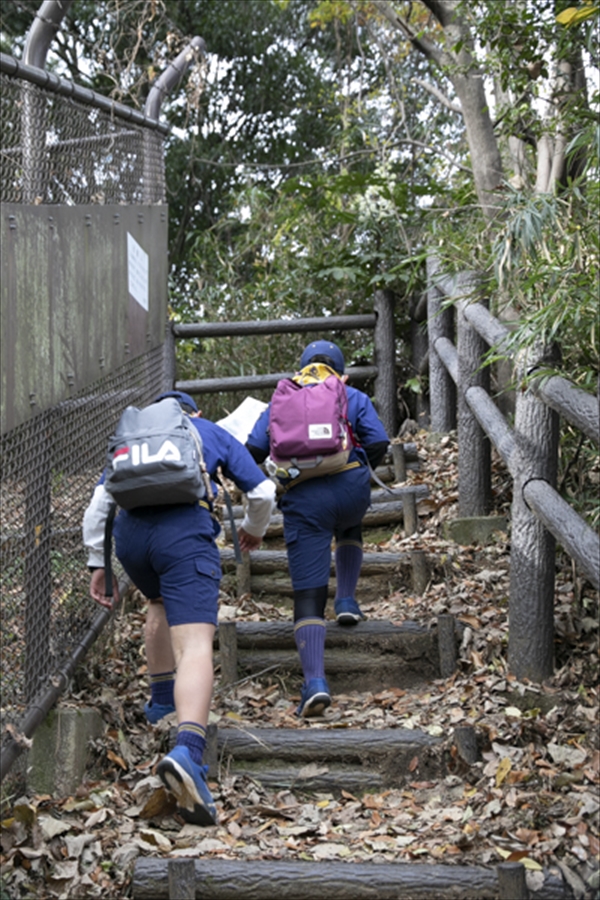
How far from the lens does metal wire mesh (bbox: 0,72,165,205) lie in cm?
418

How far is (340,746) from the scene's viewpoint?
462cm

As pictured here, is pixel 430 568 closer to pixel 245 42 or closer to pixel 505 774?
pixel 505 774

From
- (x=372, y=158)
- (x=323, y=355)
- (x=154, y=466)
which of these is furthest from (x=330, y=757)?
(x=372, y=158)

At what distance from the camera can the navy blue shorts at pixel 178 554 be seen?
423 centimetres

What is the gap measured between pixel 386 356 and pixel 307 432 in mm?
3693

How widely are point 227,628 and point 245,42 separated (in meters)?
14.7

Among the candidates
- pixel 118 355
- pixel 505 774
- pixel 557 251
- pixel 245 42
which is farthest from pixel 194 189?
pixel 505 774

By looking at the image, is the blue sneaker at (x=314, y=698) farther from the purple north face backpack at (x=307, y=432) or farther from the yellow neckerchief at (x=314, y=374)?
the yellow neckerchief at (x=314, y=374)

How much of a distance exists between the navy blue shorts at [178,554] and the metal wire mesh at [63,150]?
1296 mm

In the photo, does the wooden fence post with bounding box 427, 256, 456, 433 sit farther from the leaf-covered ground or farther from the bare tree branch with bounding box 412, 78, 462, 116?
the bare tree branch with bounding box 412, 78, 462, 116

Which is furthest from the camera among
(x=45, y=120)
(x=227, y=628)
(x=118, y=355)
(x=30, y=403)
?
(x=118, y=355)

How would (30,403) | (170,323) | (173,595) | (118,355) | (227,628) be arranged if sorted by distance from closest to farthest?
1. (30,403)
2. (173,595)
3. (227,628)
4. (118,355)
5. (170,323)

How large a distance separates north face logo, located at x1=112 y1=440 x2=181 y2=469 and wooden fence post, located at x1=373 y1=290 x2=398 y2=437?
4.66 meters

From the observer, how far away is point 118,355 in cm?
587
